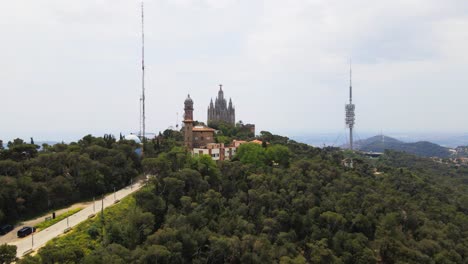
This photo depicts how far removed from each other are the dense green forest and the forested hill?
5.53 m

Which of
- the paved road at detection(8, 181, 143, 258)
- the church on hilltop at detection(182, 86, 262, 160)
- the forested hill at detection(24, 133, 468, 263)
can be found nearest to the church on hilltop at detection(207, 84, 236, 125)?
the church on hilltop at detection(182, 86, 262, 160)

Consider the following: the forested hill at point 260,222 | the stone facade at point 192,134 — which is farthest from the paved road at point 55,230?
the stone facade at point 192,134

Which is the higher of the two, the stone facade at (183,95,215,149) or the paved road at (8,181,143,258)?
the stone facade at (183,95,215,149)

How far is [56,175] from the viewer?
130ft

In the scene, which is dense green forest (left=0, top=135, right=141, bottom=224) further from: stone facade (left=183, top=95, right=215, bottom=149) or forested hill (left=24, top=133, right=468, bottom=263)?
stone facade (left=183, top=95, right=215, bottom=149)

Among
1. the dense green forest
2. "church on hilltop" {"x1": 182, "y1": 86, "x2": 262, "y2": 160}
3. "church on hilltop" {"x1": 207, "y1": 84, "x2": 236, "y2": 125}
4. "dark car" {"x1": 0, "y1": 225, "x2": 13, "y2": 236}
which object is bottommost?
"dark car" {"x1": 0, "y1": 225, "x2": 13, "y2": 236}

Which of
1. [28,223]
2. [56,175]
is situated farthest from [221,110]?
[28,223]

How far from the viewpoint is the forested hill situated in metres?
28.0

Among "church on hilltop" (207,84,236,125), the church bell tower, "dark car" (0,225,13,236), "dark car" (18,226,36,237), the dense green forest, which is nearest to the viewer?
"dark car" (18,226,36,237)

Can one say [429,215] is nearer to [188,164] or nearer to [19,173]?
[188,164]

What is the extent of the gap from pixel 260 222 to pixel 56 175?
23.4m

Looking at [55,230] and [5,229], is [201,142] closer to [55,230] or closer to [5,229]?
[55,230]

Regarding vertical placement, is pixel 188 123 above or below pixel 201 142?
above

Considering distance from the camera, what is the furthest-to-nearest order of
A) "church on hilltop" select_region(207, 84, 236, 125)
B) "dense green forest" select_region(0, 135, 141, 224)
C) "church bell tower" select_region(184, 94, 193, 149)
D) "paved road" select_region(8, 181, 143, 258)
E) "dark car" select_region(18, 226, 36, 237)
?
"church on hilltop" select_region(207, 84, 236, 125) < "church bell tower" select_region(184, 94, 193, 149) < "dense green forest" select_region(0, 135, 141, 224) < "dark car" select_region(18, 226, 36, 237) < "paved road" select_region(8, 181, 143, 258)
